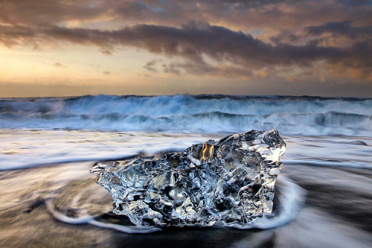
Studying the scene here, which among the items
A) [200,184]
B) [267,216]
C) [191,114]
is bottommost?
[191,114]

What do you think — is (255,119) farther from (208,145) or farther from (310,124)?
(208,145)

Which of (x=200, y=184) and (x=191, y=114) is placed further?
(x=191, y=114)

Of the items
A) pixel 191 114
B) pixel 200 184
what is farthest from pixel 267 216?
pixel 191 114

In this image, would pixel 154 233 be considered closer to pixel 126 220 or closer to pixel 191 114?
pixel 126 220

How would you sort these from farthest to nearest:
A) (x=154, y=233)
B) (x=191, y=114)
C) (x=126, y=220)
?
(x=191, y=114), (x=126, y=220), (x=154, y=233)

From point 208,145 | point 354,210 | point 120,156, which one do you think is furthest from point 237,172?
point 120,156

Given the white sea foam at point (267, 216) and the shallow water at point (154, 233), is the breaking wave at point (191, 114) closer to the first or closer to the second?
the shallow water at point (154, 233)
